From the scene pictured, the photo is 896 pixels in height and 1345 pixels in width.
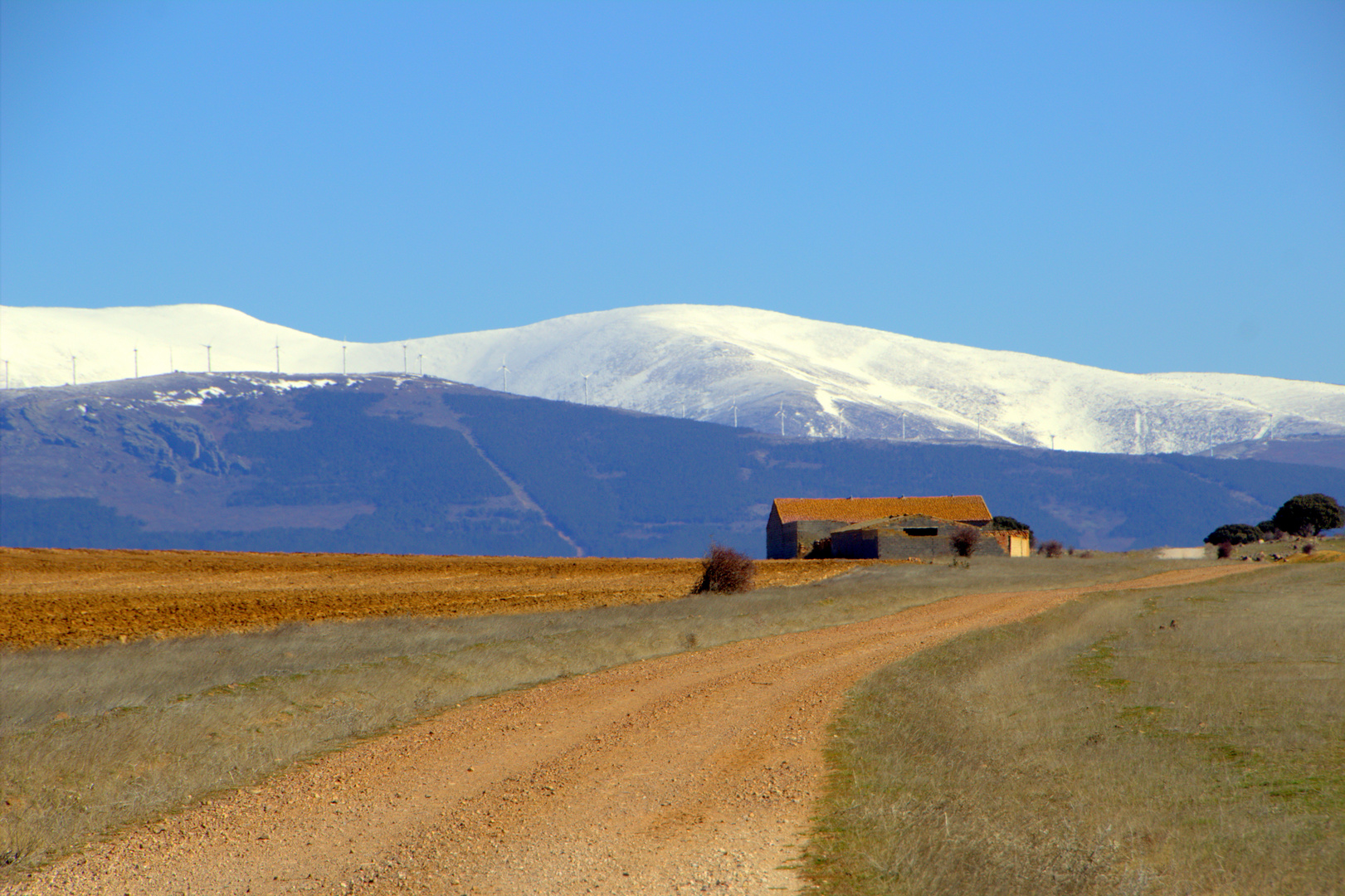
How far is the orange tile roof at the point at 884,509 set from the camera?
104562 millimetres

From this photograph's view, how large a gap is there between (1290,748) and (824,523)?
84460 mm

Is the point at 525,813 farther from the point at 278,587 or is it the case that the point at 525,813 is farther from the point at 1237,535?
the point at 1237,535

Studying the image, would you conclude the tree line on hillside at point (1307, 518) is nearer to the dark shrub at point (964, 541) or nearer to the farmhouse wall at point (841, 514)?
the farmhouse wall at point (841, 514)

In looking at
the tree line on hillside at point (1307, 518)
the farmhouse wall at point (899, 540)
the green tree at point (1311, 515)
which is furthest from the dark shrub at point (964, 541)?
the green tree at point (1311, 515)

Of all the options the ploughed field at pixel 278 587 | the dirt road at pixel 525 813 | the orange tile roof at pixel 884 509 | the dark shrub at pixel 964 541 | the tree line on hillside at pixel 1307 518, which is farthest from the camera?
the tree line on hillside at pixel 1307 518

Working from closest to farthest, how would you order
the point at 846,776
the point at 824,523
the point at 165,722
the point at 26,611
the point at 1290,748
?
the point at 846,776
the point at 1290,748
the point at 165,722
the point at 26,611
the point at 824,523

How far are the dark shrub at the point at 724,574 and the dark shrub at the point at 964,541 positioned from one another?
1586 inches

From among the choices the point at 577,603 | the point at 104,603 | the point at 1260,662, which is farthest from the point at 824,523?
the point at 1260,662

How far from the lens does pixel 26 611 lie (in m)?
37.2

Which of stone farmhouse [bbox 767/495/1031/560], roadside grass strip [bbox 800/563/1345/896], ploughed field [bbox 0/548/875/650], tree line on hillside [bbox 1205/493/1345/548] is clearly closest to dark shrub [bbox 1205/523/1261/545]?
tree line on hillside [bbox 1205/493/1345/548]

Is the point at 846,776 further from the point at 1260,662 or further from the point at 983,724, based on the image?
the point at 1260,662

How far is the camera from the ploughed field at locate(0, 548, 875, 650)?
113 ft

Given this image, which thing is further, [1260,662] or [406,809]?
[1260,662]

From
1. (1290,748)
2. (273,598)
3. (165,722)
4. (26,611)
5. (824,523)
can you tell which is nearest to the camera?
(1290,748)
